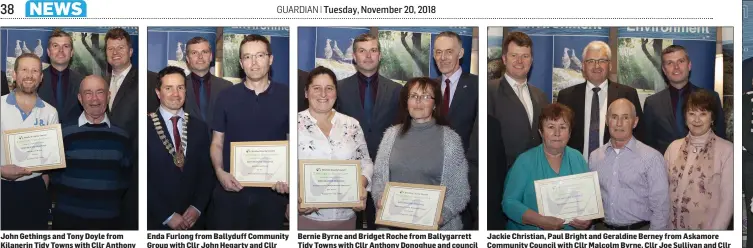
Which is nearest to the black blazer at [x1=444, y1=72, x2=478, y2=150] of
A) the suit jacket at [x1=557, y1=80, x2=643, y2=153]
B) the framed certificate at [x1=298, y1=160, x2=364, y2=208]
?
the suit jacket at [x1=557, y1=80, x2=643, y2=153]

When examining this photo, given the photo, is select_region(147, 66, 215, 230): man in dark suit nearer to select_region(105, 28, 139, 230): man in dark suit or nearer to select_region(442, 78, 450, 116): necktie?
select_region(105, 28, 139, 230): man in dark suit

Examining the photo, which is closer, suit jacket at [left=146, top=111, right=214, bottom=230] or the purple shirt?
the purple shirt

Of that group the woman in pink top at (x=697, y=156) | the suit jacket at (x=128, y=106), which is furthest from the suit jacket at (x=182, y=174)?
the woman in pink top at (x=697, y=156)

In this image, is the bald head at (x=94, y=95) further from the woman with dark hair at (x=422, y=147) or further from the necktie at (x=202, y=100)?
the woman with dark hair at (x=422, y=147)

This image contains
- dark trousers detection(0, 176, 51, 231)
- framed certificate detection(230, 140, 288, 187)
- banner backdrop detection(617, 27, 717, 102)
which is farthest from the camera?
dark trousers detection(0, 176, 51, 231)

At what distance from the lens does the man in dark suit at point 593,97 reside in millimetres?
6180

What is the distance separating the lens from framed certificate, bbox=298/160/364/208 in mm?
6238

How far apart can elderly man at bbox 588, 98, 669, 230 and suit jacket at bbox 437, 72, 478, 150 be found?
0.92 m

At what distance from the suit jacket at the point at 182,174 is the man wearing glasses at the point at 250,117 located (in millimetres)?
83

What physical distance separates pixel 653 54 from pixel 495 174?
1.44 metres

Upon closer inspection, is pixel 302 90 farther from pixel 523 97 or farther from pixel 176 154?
pixel 523 97

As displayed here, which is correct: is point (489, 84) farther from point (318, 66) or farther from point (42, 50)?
point (42, 50)

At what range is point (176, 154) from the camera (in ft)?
20.6

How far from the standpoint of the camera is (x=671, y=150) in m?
6.16
